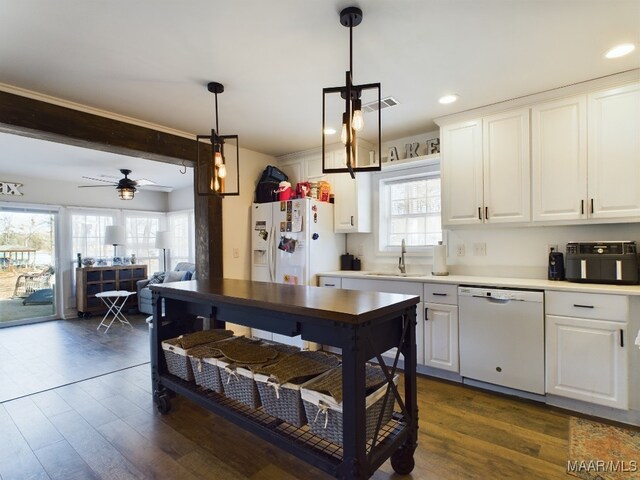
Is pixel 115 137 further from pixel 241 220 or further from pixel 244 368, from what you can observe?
pixel 244 368

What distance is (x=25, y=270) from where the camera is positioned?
19.3 feet

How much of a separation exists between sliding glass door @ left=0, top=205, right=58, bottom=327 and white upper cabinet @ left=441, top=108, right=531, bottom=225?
21.5 feet

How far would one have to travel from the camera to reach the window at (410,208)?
12.4 feet

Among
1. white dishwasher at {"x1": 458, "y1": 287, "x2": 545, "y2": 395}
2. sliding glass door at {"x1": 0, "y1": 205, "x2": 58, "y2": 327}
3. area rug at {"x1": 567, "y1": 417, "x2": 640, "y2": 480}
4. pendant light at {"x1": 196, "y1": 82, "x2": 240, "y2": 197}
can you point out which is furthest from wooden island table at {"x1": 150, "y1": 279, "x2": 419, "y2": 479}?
sliding glass door at {"x1": 0, "y1": 205, "x2": 58, "y2": 327}

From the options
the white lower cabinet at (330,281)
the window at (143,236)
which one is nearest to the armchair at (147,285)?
the window at (143,236)

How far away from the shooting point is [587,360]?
7.80ft

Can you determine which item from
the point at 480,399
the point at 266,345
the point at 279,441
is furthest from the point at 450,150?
the point at 279,441

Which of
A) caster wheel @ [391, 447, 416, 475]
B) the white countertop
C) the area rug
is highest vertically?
the white countertop

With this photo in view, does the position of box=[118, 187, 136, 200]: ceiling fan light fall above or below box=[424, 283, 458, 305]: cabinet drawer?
above

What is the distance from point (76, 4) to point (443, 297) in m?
3.17

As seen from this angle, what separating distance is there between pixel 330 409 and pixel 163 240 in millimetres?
5841

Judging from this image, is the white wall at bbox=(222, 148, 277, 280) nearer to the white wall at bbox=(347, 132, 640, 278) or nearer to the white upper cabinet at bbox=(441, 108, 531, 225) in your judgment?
the white wall at bbox=(347, 132, 640, 278)

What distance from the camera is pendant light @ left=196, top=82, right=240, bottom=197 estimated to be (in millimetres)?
2586

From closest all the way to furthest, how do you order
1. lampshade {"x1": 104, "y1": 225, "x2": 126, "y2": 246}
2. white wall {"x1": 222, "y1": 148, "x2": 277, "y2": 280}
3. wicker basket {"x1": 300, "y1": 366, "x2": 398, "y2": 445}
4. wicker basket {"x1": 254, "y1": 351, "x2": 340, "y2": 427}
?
wicker basket {"x1": 300, "y1": 366, "x2": 398, "y2": 445} → wicker basket {"x1": 254, "y1": 351, "x2": 340, "y2": 427} → white wall {"x1": 222, "y1": 148, "x2": 277, "y2": 280} → lampshade {"x1": 104, "y1": 225, "x2": 126, "y2": 246}
